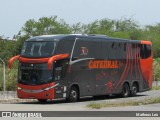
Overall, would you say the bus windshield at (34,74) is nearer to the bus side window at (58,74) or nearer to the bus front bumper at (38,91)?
the bus front bumper at (38,91)

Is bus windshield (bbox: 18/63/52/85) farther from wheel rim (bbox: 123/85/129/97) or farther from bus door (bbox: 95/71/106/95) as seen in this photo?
wheel rim (bbox: 123/85/129/97)

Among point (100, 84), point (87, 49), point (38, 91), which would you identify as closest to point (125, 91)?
point (100, 84)

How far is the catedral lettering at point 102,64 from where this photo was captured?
98.3 feet

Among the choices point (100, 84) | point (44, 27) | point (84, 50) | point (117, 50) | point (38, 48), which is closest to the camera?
point (38, 48)

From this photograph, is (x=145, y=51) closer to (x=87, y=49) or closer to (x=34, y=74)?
(x=87, y=49)

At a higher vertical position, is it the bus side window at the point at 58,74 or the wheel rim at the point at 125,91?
the bus side window at the point at 58,74

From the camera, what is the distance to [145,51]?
35.4 m

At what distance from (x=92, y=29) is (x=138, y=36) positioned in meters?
14.3

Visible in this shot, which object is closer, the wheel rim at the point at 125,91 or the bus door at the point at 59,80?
the bus door at the point at 59,80

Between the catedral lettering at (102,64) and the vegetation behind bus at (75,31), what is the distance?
25.5 ft

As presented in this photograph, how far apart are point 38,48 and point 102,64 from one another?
4.86 metres

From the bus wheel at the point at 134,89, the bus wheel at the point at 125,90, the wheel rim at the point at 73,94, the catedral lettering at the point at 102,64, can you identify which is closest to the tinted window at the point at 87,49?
the catedral lettering at the point at 102,64

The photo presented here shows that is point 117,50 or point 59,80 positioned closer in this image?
point 59,80

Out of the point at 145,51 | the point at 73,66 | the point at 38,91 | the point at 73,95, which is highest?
the point at 145,51
